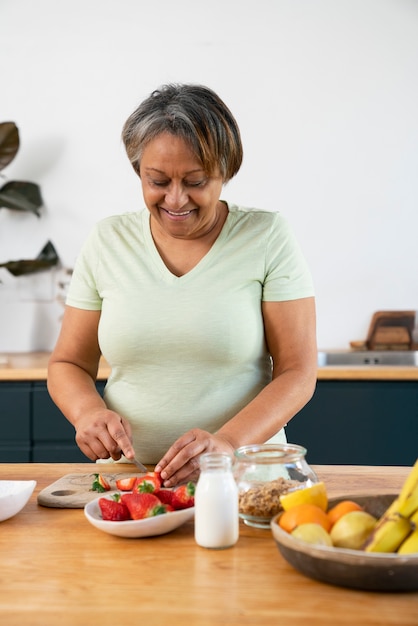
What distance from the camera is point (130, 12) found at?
3.28m

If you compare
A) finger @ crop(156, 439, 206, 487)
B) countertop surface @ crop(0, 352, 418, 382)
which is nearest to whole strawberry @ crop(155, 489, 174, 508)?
finger @ crop(156, 439, 206, 487)

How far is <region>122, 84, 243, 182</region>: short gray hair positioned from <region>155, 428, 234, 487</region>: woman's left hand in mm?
539

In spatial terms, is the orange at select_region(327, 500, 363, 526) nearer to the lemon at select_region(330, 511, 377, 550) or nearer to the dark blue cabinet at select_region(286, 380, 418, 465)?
the lemon at select_region(330, 511, 377, 550)

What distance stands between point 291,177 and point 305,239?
0.84 ft

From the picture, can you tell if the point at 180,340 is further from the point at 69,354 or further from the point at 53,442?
the point at 53,442

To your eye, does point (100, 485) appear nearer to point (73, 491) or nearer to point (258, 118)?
point (73, 491)

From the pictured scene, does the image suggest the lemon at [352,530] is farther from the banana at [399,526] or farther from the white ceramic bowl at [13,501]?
the white ceramic bowl at [13,501]

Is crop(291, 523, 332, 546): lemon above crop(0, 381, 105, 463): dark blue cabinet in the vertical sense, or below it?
above

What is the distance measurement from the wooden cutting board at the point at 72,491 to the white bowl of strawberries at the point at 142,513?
0.42 ft

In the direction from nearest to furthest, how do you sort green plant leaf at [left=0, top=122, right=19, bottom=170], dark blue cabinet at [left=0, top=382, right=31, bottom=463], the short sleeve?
the short sleeve, dark blue cabinet at [left=0, top=382, right=31, bottom=463], green plant leaf at [left=0, top=122, right=19, bottom=170]

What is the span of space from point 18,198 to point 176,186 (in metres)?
1.89

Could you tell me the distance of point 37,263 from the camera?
10.5ft

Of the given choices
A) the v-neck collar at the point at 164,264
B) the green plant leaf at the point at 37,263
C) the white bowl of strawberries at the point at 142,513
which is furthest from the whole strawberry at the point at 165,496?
the green plant leaf at the point at 37,263

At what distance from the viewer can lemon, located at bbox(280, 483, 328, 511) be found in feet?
3.42
